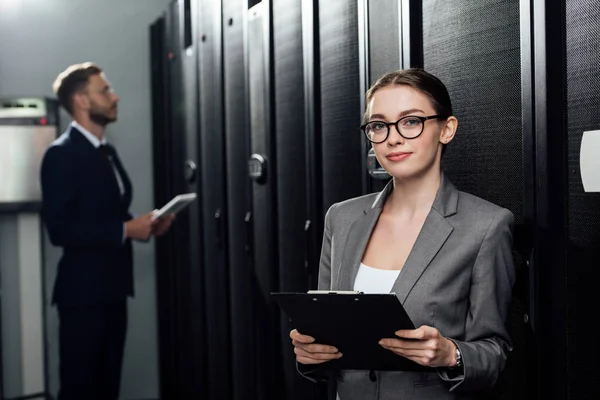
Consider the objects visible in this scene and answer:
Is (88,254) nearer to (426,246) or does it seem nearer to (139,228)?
(139,228)

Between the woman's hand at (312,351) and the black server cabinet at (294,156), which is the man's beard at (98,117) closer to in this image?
the black server cabinet at (294,156)

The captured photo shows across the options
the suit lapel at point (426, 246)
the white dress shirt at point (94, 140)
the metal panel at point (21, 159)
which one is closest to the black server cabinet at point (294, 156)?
the suit lapel at point (426, 246)

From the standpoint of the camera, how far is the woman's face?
5.06 ft

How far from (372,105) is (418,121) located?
0.11m

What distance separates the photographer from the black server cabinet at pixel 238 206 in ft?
10.1

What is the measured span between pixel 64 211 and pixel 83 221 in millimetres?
117

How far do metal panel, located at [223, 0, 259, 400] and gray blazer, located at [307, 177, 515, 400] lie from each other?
1.52 m

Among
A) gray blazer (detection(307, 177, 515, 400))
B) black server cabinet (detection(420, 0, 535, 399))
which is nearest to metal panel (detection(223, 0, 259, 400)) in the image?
black server cabinet (detection(420, 0, 535, 399))

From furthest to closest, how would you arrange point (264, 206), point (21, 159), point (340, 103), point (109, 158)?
point (21, 159) < point (109, 158) < point (264, 206) < point (340, 103)

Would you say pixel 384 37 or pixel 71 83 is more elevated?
pixel 71 83

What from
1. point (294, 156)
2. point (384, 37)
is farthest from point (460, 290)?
point (294, 156)

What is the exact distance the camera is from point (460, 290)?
59.2 inches

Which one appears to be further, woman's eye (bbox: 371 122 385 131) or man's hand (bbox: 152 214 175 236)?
man's hand (bbox: 152 214 175 236)

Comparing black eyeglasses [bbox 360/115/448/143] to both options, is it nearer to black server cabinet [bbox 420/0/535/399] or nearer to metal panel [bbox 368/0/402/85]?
black server cabinet [bbox 420/0/535/399]
